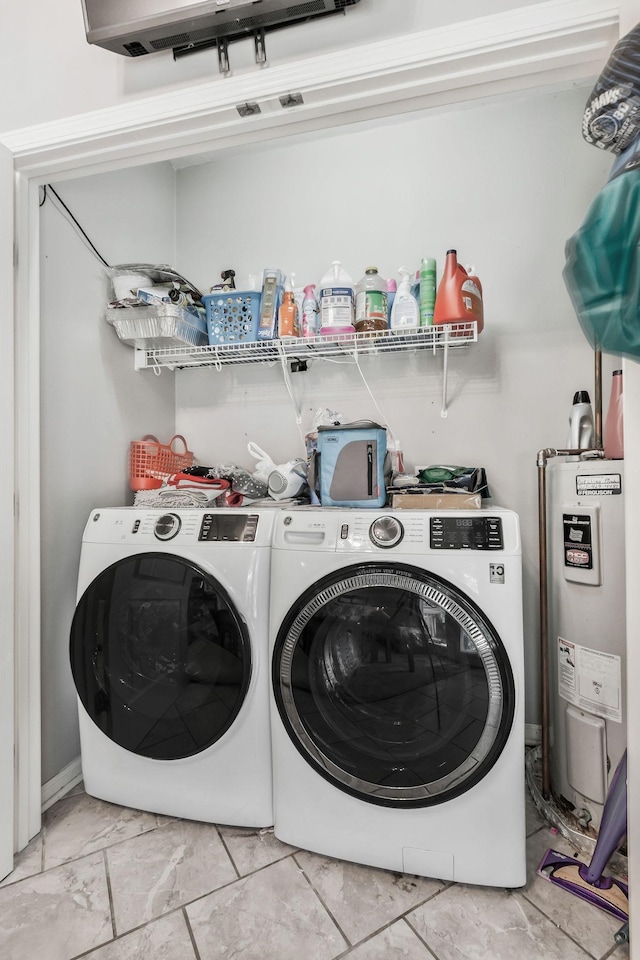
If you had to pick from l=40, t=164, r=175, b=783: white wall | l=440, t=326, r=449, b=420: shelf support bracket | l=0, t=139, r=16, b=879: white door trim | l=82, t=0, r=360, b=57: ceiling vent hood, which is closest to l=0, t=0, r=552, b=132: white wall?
l=82, t=0, r=360, b=57: ceiling vent hood

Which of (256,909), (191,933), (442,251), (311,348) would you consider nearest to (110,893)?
(191,933)

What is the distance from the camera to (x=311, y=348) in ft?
6.58

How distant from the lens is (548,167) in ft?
6.39

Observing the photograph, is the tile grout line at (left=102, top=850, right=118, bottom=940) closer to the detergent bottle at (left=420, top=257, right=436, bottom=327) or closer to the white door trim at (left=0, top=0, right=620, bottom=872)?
the white door trim at (left=0, top=0, right=620, bottom=872)

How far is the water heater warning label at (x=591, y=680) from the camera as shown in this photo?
4.44 ft

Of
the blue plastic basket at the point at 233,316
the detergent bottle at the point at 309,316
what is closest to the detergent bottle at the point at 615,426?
the detergent bottle at the point at 309,316

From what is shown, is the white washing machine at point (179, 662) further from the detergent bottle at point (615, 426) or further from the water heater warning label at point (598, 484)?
the detergent bottle at point (615, 426)

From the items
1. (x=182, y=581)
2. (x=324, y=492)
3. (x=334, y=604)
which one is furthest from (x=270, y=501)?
(x=334, y=604)

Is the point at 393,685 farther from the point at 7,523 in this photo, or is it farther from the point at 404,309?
the point at 404,309

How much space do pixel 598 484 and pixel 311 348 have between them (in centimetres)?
119

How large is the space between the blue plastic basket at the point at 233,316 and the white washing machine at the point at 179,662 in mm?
800

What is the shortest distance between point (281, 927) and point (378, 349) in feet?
6.14

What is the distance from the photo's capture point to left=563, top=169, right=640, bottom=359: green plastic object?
0.70 m

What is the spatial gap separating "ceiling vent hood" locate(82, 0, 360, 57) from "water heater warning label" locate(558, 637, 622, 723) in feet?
5.83
